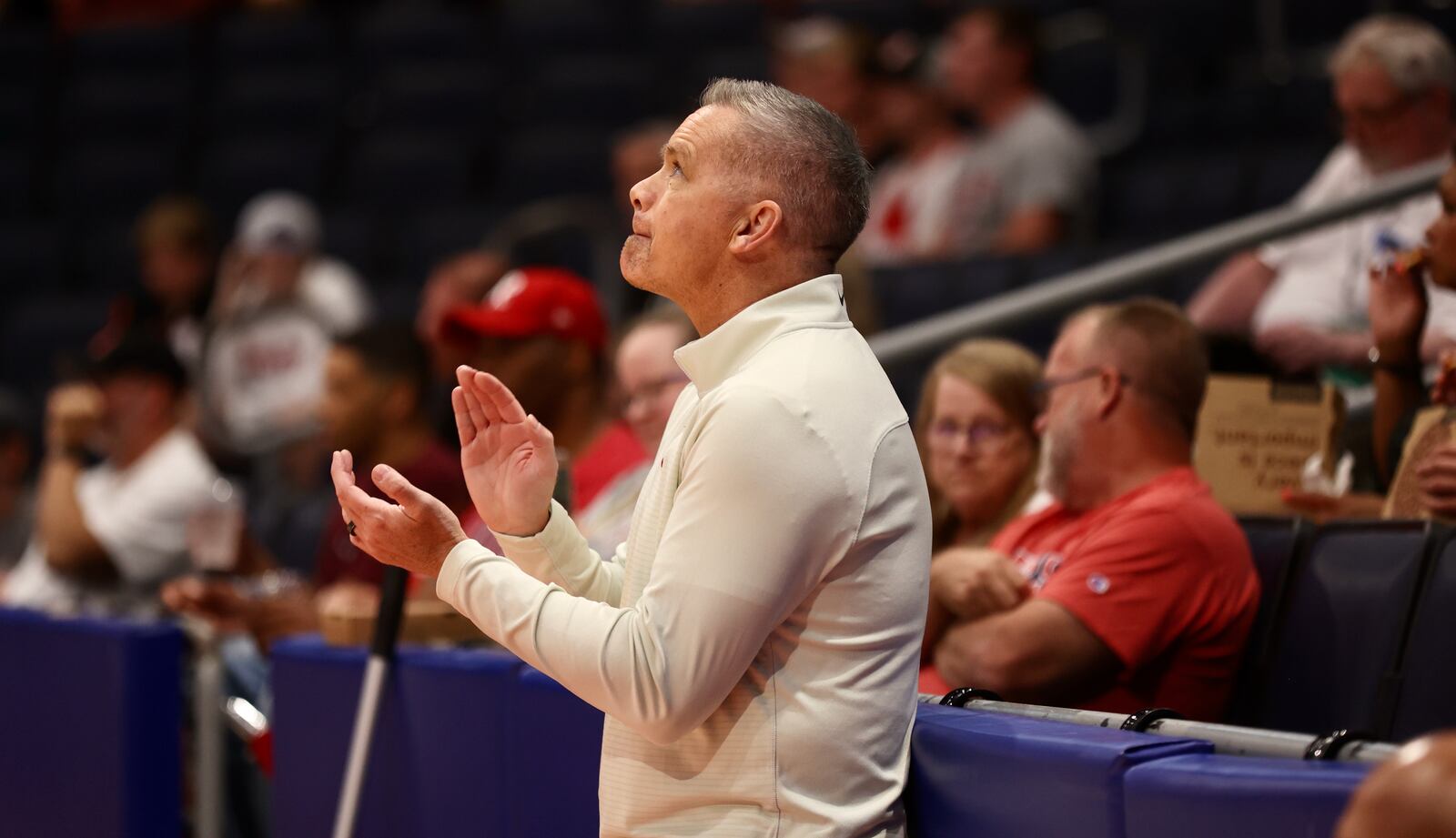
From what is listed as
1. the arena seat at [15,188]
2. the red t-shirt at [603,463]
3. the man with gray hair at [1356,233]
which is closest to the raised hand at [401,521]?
the red t-shirt at [603,463]

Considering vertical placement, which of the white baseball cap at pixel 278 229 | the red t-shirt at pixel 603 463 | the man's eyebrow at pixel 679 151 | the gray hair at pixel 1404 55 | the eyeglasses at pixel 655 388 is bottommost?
the red t-shirt at pixel 603 463

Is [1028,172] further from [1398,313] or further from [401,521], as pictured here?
[401,521]

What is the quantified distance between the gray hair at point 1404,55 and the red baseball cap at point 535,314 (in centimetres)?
167

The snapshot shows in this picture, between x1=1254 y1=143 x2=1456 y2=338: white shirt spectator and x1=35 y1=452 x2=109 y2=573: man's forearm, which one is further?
x1=35 y1=452 x2=109 y2=573: man's forearm

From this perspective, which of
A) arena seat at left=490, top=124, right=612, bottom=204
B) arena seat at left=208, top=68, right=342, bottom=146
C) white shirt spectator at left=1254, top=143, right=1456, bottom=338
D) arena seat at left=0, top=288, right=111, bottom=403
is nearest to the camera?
white shirt spectator at left=1254, top=143, right=1456, bottom=338

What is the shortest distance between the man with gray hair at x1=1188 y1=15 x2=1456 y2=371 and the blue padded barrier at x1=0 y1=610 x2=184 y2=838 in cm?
219

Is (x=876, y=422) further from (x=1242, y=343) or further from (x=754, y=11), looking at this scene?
(x=754, y=11)

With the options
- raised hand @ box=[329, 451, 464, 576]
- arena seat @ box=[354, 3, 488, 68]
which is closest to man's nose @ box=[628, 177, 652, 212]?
raised hand @ box=[329, 451, 464, 576]

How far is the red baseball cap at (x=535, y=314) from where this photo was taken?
3.61 meters

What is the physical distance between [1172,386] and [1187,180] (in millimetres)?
2940

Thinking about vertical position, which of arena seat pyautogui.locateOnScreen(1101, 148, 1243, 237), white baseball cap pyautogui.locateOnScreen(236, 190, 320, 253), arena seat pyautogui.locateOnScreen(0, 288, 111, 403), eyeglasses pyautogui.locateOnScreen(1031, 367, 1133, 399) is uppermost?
arena seat pyautogui.locateOnScreen(1101, 148, 1243, 237)

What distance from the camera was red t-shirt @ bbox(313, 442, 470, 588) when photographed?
3.76 m

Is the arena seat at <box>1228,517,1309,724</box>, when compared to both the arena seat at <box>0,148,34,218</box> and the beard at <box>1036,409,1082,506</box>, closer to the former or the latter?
the beard at <box>1036,409,1082,506</box>

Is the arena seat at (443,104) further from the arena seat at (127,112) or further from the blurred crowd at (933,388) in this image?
Result: the arena seat at (127,112)
